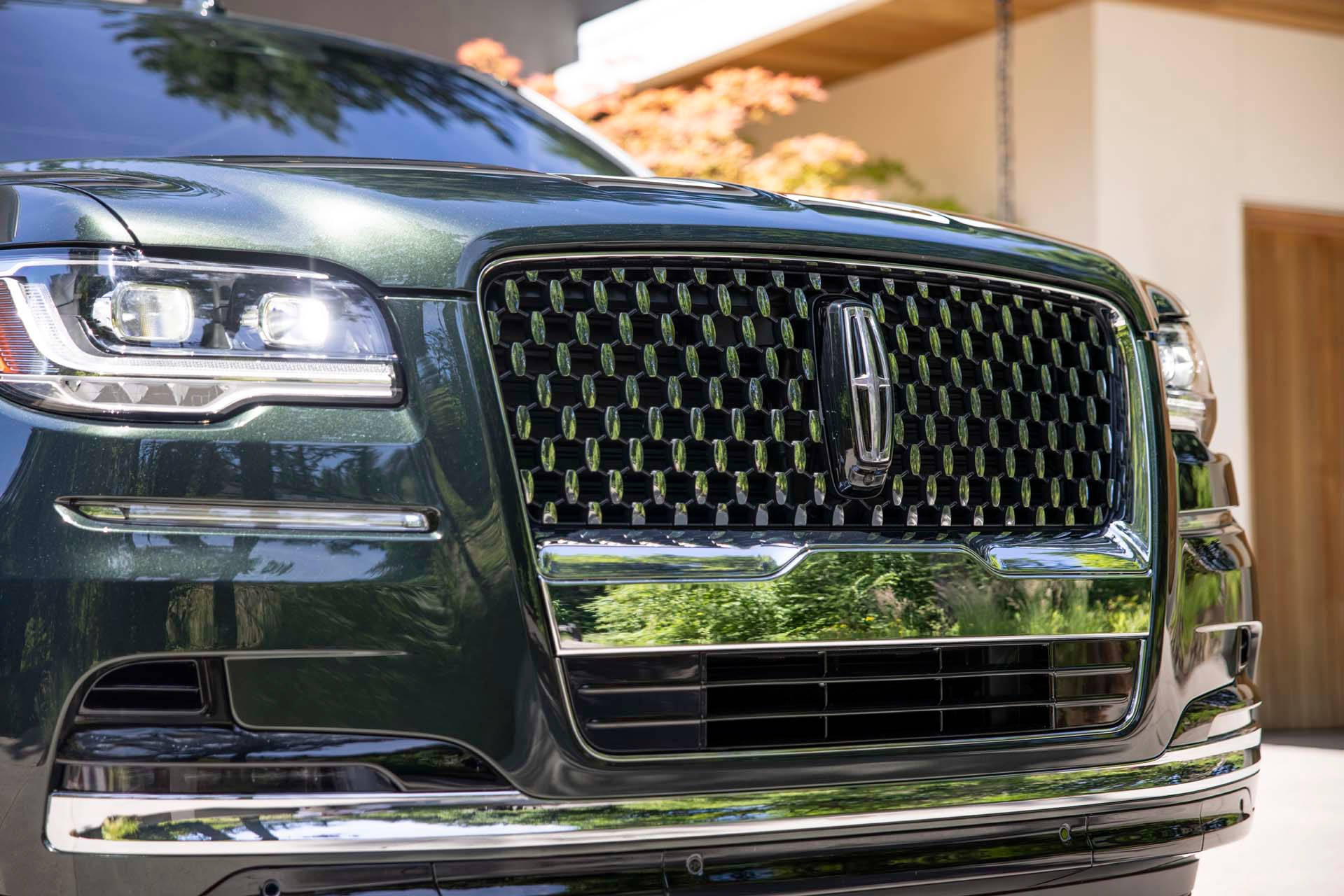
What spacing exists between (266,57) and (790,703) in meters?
2.14

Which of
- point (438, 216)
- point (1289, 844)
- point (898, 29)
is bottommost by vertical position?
point (1289, 844)

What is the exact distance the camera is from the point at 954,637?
1.97 meters

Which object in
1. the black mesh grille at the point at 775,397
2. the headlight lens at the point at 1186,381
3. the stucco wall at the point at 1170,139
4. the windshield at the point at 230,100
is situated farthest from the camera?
the stucco wall at the point at 1170,139

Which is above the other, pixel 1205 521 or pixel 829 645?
pixel 1205 521

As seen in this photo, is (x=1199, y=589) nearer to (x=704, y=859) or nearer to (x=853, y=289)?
(x=853, y=289)

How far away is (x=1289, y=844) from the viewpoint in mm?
4871

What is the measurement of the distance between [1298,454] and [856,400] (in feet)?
25.5

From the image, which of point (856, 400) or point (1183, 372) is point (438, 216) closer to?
point (856, 400)

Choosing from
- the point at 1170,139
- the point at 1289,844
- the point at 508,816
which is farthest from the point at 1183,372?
the point at 1170,139

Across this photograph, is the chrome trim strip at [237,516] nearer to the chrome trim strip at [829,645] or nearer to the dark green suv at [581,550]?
the dark green suv at [581,550]

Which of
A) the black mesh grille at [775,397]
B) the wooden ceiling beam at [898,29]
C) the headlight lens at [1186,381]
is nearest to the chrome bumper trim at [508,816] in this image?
the black mesh grille at [775,397]

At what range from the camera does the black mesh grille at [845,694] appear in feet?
5.88

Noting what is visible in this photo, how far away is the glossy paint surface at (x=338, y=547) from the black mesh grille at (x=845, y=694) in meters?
0.04

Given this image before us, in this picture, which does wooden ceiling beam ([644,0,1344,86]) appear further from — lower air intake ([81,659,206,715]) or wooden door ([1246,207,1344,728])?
lower air intake ([81,659,206,715])
